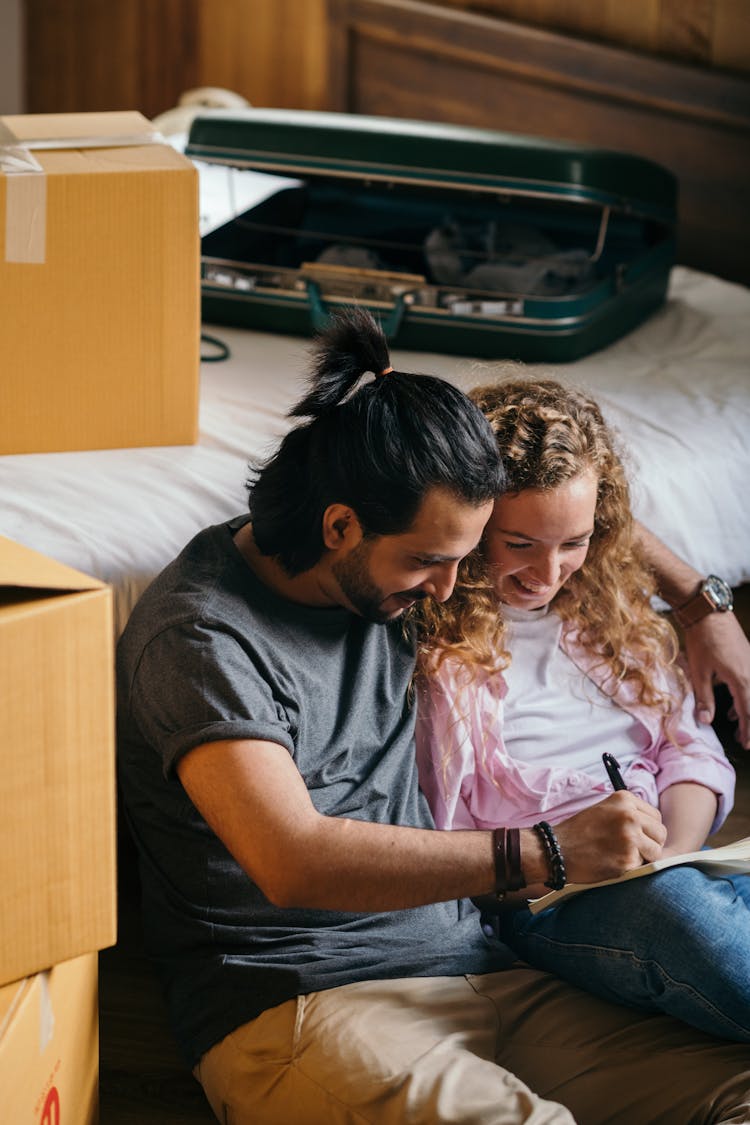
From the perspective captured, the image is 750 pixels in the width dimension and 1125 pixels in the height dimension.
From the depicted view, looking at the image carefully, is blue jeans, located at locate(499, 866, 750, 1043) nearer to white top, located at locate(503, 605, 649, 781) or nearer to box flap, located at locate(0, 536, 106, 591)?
white top, located at locate(503, 605, 649, 781)

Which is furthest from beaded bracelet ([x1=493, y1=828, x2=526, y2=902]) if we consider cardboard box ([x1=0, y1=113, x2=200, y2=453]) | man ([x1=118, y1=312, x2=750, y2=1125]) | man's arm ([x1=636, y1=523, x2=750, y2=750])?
cardboard box ([x1=0, y1=113, x2=200, y2=453])

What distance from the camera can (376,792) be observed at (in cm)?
136

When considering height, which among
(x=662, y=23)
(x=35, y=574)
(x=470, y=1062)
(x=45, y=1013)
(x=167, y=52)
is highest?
(x=662, y=23)

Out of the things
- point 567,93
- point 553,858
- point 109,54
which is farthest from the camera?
point 109,54

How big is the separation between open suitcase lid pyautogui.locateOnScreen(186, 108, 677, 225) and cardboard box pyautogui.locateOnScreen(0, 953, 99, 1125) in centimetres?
135

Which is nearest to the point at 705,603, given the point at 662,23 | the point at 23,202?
the point at 23,202

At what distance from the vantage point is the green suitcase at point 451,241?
83.3 inches

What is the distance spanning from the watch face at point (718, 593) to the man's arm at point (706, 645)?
0.01 m

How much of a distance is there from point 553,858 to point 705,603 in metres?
0.54

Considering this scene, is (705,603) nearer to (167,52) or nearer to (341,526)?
(341,526)

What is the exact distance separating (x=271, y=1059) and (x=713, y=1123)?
0.37m

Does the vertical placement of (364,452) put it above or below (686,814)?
above

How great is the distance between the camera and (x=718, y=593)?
65.7 inches

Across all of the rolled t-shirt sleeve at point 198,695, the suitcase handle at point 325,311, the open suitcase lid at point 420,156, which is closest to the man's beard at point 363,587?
the rolled t-shirt sleeve at point 198,695
